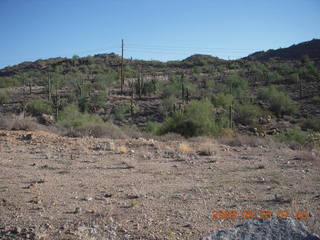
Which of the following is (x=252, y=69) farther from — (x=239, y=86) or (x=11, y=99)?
(x=11, y=99)

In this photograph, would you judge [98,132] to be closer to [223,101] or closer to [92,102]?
[223,101]

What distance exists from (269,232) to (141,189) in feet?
12.3

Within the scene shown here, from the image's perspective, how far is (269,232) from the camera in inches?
180

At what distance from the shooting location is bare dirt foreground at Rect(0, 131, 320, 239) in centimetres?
535

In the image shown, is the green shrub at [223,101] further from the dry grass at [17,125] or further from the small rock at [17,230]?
the small rock at [17,230]

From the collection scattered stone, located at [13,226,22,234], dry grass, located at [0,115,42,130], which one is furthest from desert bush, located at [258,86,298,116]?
scattered stone, located at [13,226,22,234]

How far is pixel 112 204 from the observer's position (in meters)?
6.51

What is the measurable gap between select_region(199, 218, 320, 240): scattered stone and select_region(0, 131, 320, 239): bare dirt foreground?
0.69 m

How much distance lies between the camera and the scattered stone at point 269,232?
446 centimetres

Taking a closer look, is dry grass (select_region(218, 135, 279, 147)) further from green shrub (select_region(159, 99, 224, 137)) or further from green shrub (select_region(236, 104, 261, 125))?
green shrub (select_region(236, 104, 261, 125))

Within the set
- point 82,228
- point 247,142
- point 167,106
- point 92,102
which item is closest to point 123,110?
point 167,106

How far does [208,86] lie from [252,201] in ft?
141

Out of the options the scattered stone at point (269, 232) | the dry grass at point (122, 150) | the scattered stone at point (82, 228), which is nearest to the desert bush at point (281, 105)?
the dry grass at point (122, 150)

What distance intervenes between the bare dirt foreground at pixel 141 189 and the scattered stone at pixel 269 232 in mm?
690
